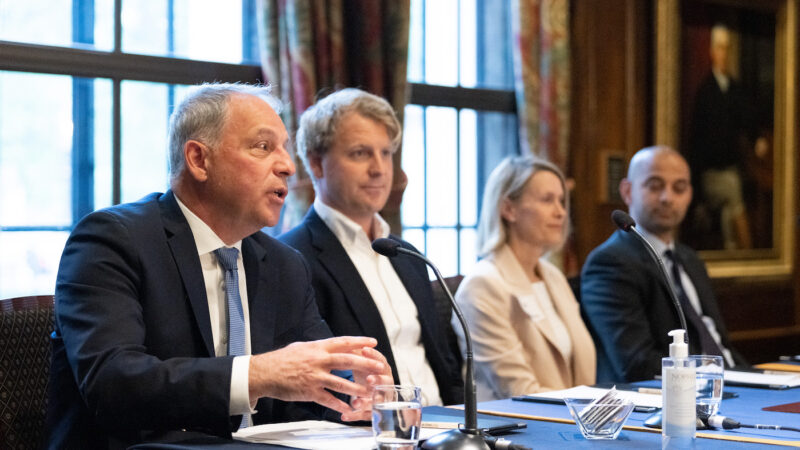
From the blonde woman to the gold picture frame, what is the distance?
2.14 m

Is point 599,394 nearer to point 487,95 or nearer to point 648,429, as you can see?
point 648,429

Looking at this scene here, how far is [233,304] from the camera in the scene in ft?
8.00

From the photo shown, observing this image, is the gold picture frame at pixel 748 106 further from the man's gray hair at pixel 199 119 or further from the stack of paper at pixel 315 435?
the stack of paper at pixel 315 435

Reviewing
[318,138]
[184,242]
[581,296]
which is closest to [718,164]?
[581,296]

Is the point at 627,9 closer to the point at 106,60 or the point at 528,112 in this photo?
the point at 528,112

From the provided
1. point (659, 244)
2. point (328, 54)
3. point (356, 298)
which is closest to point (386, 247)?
point (356, 298)

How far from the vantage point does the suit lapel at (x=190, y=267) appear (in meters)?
2.29

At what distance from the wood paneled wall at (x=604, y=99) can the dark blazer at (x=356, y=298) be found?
7.58ft

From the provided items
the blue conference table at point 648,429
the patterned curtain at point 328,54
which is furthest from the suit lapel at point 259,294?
the patterned curtain at point 328,54

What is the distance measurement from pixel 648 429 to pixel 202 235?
3.68ft

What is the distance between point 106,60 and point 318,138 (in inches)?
39.6

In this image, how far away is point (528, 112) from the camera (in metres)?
5.34

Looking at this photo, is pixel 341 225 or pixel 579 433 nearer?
pixel 579 433

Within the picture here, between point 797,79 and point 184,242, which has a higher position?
point 797,79
